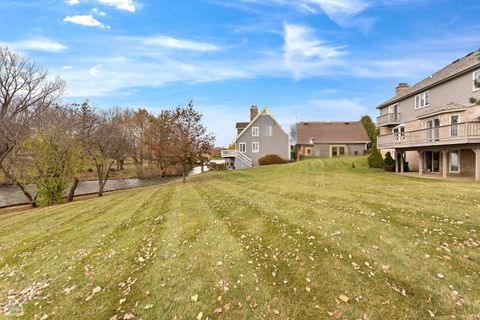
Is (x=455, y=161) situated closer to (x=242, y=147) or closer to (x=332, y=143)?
(x=332, y=143)

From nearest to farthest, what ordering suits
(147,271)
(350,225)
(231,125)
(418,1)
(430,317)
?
(430,317), (147,271), (350,225), (418,1), (231,125)

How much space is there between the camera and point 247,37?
21.8 meters

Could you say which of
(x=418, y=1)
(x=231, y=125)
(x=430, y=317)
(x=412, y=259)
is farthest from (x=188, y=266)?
(x=231, y=125)

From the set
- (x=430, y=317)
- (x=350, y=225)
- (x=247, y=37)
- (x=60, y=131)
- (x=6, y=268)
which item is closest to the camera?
(x=430, y=317)

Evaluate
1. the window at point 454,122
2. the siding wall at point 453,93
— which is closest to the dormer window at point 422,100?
the siding wall at point 453,93

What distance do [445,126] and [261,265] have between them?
58.8ft

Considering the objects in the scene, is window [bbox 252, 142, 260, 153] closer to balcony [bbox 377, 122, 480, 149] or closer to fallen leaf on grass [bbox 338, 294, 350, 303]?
balcony [bbox 377, 122, 480, 149]

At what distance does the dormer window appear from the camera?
861 inches

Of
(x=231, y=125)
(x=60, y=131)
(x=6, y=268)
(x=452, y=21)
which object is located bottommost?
(x=6, y=268)

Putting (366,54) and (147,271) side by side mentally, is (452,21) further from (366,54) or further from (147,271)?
(147,271)

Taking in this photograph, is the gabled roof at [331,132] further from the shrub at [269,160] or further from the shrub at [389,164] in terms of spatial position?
the shrub at [389,164]

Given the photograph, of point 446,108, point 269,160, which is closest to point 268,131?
point 269,160

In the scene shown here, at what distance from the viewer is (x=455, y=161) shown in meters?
19.0

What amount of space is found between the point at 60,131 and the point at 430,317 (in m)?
24.8
